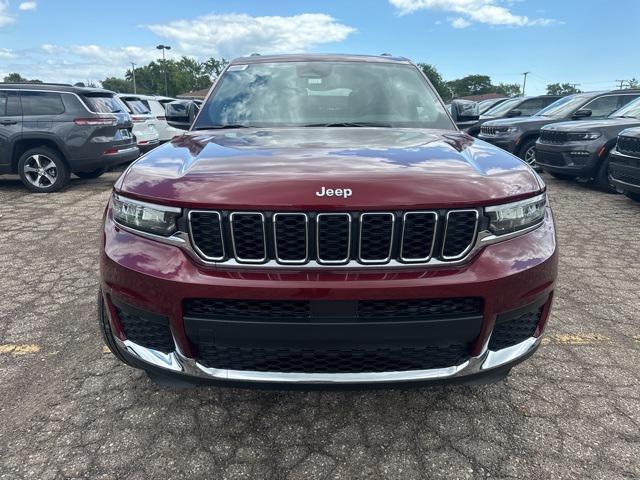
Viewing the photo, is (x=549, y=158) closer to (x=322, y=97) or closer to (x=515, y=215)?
(x=322, y=97)

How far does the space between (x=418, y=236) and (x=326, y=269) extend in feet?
1.25

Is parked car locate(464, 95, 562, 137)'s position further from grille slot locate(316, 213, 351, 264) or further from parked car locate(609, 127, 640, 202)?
grille slot locate(316, 213, 351, 264)

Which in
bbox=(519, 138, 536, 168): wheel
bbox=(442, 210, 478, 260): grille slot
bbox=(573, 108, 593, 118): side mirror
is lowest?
bbox=(519, 138, 536, 168): wheel

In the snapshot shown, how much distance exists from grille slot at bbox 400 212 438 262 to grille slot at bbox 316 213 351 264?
8.6 inches

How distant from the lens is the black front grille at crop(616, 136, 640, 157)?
653cm

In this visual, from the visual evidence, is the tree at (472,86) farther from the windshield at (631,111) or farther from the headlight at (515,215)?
the headlight at (515,215)

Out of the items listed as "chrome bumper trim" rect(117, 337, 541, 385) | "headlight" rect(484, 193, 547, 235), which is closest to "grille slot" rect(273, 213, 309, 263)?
"chrome bumper trim" rect(117, 337, 541, 385)

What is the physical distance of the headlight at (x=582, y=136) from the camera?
806 centimetres

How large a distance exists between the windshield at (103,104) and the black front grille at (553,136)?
8.21 meters

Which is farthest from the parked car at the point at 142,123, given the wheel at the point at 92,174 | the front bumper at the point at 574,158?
the front bumper at the point at 574,158

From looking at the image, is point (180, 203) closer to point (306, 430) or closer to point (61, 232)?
point (306, 430)

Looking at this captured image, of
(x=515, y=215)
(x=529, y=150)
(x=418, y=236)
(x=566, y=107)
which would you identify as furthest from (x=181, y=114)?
(x=566, y=107)

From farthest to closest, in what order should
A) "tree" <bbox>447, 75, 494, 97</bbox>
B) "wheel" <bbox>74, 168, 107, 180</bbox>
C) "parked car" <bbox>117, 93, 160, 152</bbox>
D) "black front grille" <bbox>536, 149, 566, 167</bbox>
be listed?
1. "tree" <bbox>447, 75, 494, 97</bbox>
2. "parked car" <bbox>117, 93, 160, 152</bbox>
3. "wheel" <bbox>74, 168, 107, 180</bbox>
4. "black front grille" <bbox>536, 149, 566, 167</bbox>

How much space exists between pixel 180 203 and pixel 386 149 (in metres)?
1.01
